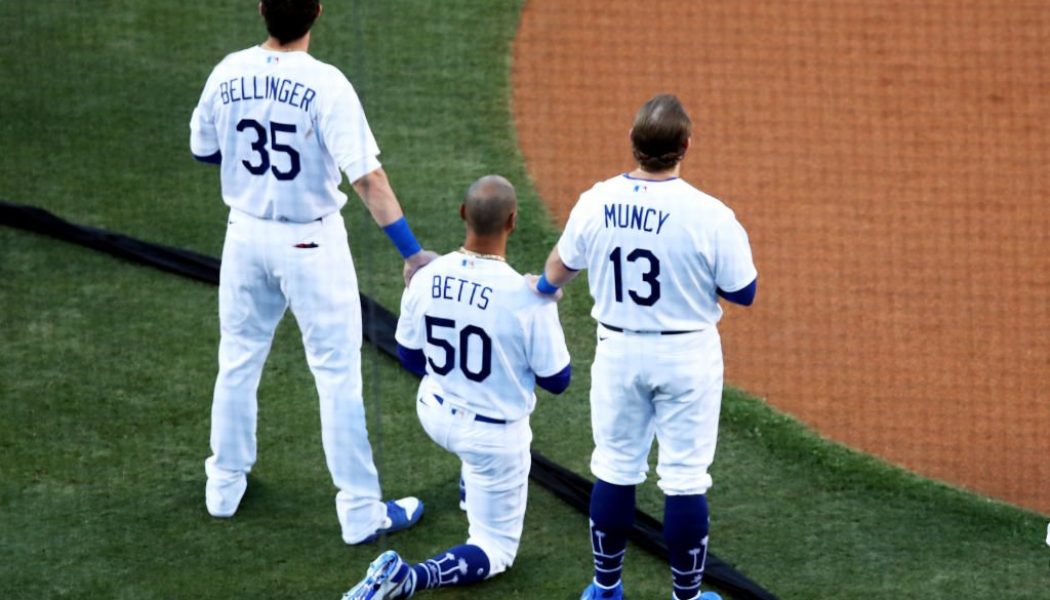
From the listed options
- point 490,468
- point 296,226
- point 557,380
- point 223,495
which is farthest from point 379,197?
point 223,495

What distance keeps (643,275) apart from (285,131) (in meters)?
1.33

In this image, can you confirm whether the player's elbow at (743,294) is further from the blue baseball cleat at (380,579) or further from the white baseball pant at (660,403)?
the blue baseball cleat at (380,579)

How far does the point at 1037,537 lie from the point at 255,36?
6137 millimetres

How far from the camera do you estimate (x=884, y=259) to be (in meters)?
7.84

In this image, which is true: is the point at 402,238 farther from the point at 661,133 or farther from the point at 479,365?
the point at 661,133

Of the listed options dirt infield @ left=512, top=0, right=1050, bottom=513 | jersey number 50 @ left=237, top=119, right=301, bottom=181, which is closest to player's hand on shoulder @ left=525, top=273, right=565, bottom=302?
jersey number 50 @ left=237, top=119, right=301, bottom=181

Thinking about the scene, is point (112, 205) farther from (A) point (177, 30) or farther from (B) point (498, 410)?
(B) point (498, 410)

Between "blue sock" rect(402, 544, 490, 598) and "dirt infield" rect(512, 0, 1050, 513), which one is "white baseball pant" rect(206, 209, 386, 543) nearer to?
"blue sock" rect(402, 544, 490, 598)

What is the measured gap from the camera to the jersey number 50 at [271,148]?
16.9 ft

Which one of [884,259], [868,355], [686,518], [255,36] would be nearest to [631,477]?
[686,518]

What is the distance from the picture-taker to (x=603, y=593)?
5.04 m

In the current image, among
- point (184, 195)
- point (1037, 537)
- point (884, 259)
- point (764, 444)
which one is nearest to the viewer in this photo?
point (1037, 537)

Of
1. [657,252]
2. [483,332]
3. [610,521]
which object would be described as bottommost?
[610,521]

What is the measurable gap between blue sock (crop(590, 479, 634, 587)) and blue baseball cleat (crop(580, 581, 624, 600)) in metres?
0.07
